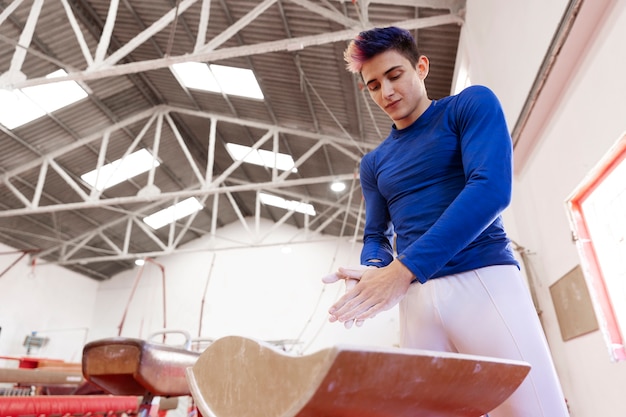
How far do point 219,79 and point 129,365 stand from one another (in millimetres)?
5810

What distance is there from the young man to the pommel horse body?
3.97 feet

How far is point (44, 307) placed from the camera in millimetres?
10547

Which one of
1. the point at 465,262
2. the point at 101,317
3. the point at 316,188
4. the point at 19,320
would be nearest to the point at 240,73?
the point at 316,188

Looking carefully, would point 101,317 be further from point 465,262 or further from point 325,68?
point 465,262

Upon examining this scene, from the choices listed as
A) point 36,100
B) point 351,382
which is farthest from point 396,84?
point 36,100

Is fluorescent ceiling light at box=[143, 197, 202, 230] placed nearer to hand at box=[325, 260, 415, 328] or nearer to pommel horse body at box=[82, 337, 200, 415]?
pommel horse body at box=[82, 337, 200, 415]

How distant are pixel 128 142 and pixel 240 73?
359 centimetres

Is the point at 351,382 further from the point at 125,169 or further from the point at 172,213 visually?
the point at 172,213

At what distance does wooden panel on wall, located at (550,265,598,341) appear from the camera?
2.29m

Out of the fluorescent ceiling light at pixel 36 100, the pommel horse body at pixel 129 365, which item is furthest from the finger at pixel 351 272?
the fluorescent ceiling light at pixel 36 100

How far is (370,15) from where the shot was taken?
475 centimetres

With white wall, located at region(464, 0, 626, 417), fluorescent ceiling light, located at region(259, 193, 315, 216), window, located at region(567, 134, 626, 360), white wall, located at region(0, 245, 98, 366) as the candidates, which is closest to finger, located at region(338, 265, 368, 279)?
white wall, located at region(464, 0, 626, 417)

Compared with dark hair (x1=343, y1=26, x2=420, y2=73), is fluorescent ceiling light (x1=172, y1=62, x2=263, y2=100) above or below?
above

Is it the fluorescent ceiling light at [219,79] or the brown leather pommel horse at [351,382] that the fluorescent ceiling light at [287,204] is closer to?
the fluorescent ceiling light at [219,79]
